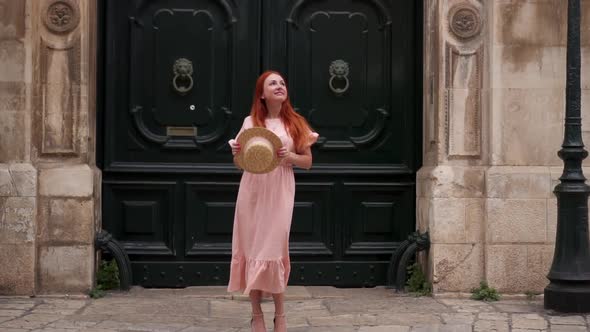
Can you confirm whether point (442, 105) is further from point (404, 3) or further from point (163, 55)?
point (163, 55)

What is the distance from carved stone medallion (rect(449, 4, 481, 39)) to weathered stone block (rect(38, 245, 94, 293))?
149 inches

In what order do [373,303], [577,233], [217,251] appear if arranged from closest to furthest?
[577,233], [373,303], [217,251]

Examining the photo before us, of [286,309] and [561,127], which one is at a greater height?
[561,127]

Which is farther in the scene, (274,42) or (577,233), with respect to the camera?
(274,42)

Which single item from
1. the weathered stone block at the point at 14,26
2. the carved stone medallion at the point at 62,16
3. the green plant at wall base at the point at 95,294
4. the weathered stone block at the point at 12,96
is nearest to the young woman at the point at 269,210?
the green plant at wall base at the point at 95,294

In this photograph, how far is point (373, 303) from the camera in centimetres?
836

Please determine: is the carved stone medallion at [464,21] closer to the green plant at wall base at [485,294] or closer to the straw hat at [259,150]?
the green plant at wall base at [485,294]

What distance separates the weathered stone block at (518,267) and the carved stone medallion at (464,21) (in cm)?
191

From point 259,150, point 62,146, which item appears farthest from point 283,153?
point 62,146

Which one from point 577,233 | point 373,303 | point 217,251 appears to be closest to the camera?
point 577,233

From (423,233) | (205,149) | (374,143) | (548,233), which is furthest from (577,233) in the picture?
(205,149)

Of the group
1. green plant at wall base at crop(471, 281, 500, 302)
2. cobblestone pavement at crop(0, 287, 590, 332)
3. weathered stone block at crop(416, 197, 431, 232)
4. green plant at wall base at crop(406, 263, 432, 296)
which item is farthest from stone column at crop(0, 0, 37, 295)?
green plant at wall base at crop(471, 281, 500, 302)

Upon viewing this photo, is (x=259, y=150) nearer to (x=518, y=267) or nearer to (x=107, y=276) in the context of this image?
(x=107, y=276)

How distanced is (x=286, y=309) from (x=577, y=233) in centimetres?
245
